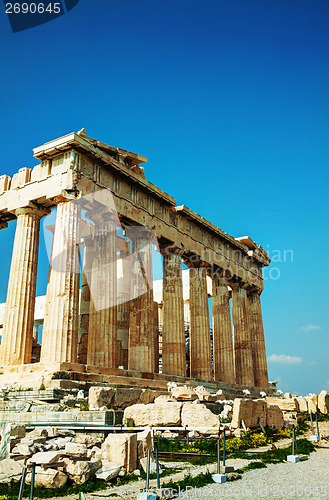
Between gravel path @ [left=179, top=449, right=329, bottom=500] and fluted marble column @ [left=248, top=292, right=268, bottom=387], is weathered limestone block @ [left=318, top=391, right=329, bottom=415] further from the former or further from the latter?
gravel path @ [left=179, top=449, right=329, bottom=500]

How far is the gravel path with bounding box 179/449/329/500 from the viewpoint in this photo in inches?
265

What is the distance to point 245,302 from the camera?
33.6 metres

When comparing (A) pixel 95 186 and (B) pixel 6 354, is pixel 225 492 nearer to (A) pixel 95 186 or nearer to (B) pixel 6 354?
(B) pixel 6 354

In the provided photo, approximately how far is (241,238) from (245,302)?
435 centimetres

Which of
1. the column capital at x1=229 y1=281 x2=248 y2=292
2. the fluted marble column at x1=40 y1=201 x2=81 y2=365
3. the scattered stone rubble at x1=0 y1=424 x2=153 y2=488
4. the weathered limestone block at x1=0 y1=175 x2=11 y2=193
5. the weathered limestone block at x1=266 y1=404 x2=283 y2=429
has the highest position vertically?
the weathered limestone block at x1=0 y1=175 x2=11 y2=193

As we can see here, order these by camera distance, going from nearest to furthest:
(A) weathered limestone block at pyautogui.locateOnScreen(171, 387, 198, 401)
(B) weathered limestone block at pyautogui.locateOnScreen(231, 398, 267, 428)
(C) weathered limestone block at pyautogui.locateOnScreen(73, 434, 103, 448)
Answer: (C) weathered limestone block at pyautogui.locateOnScreen(73, 434, 103, 448) < (B) weathered limestone block at pyautogui.locateOnScreen(231, 398, 267, 428) < (A) weathered limestone block at pyautogui.locateOnScreen(171, 387, 198, 401)

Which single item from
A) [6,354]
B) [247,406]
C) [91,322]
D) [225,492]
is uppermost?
[91,322]

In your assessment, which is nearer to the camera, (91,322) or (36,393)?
(36,393)

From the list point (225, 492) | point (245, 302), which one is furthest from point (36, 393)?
point (245, 302)

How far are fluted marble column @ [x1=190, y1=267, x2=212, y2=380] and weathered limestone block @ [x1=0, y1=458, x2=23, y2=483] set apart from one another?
19.5m

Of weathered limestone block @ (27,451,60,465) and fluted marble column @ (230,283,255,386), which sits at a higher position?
fluted marble column @ (230,283,255,386)

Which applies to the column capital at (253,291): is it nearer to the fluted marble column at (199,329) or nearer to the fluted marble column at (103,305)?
the fluted marble column at (199,329)

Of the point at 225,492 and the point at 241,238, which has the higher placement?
the point at 241,238

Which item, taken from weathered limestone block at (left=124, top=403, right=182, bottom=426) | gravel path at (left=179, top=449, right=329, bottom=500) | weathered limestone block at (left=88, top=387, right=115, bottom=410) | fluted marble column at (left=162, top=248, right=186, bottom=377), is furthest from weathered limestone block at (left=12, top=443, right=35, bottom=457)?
fluted marble column at (left=162, top=248, right=186, bottom=377)
